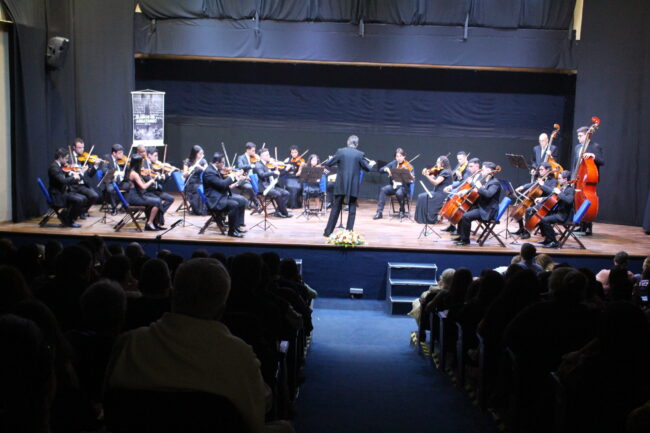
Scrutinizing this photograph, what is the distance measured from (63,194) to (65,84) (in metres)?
3.74

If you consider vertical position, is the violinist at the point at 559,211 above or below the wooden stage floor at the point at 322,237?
above

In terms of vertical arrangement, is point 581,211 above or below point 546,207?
below

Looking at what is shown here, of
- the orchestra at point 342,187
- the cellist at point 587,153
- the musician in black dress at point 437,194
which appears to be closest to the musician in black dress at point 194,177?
the orchestra at point 342,187

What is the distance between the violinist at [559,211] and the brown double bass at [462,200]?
3.18 feet

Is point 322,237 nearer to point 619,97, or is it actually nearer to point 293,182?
point 293,182

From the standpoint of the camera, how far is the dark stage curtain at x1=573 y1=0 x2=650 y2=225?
45.2 feet

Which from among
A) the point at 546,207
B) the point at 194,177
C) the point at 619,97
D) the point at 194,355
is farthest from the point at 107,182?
the point at 619,97

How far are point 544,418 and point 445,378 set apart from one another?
6.42 ft

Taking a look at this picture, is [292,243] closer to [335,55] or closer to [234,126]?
[335,55]

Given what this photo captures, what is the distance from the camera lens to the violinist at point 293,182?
14.1 meters

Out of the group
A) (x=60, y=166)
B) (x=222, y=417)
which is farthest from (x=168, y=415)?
(x=60, y=166)

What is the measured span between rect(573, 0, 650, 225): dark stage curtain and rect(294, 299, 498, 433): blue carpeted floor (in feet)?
26.2

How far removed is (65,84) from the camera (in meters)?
13.6

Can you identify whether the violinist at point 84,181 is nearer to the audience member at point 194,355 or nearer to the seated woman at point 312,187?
the seated woman at point 312,187
